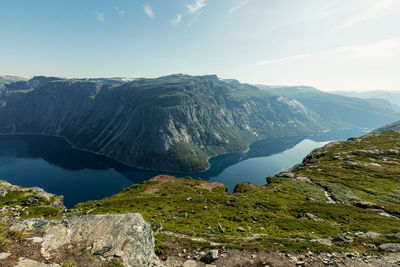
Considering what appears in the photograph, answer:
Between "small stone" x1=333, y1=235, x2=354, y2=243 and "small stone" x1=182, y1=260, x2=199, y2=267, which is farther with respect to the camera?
"small stone" x1=333, y1=235, x2=354, y2=243

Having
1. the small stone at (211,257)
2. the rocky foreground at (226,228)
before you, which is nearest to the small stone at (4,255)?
the rocky foreground at (226,228)

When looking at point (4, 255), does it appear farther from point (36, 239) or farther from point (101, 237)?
point (101, 237)

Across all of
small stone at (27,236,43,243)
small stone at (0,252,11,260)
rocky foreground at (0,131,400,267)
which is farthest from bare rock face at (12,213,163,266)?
small stone at (0,252,11,260)

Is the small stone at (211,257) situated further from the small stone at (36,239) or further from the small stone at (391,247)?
the small stone at (391,247)

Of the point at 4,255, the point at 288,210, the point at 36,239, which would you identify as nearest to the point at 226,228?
the point at 288,210

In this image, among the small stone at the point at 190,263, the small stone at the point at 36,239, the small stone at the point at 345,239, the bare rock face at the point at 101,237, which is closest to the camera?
the small stone at the point at 36,239

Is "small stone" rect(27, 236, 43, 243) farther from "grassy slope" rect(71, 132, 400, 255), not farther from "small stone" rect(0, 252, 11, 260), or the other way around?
"grassy slope" rect(71, 132, 400, 255)

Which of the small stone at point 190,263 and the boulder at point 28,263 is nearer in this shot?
the boulder at point 28,263
